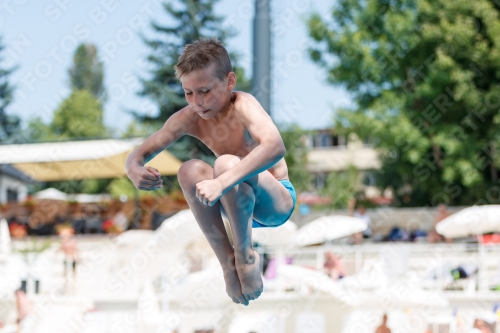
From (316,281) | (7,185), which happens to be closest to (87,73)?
(7,185)

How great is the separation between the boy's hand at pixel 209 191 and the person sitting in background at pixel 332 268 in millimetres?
7997

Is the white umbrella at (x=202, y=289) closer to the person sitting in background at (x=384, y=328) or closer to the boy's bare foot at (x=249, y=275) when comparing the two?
the person sitting in background at (x=384, y=328)

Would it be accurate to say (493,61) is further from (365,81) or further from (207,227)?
(207,227)

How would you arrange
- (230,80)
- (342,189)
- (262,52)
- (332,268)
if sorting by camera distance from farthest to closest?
(342,189)
(332,268)
(262,52)
(230,80)

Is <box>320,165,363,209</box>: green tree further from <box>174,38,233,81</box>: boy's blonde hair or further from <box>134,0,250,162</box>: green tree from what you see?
<box>174,38,233,81</box>: boy's blonde hair

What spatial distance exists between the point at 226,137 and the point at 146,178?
0.36m

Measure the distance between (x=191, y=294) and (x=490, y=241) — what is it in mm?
5435

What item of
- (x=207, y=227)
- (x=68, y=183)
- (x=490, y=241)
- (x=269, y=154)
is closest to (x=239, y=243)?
(x=207, y=227)

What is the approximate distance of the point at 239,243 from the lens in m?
2.69

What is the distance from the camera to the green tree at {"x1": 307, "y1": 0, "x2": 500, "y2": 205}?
1695 centimetres

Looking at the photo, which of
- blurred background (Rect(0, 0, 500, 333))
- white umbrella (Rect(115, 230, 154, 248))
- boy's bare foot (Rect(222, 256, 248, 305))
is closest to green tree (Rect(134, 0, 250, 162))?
blurred background (Rect(0, 0, 500, 333))

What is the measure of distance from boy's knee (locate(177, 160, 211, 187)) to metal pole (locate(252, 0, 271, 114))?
82.4 inches

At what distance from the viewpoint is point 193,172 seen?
255 cm

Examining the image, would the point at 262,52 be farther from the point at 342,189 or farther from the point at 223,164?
the point at 342,189
